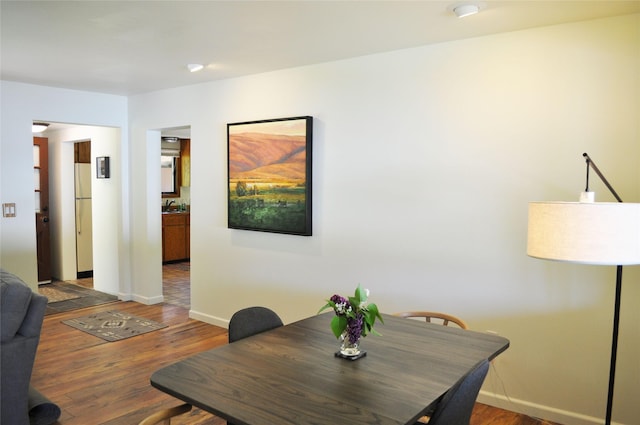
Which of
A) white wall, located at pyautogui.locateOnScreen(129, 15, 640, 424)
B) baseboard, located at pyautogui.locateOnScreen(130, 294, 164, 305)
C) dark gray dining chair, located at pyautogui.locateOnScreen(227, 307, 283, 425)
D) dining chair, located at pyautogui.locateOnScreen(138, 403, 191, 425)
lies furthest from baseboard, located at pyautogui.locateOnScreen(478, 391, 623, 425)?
baseboard, located at pyautogui.locateOnScreen(130, 294, 164, 305)

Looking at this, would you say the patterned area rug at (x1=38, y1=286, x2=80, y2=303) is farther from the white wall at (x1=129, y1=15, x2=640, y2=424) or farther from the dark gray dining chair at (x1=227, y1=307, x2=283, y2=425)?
the dark gray dining chair at (x1=227, y1=307, x2=283, y2=425)

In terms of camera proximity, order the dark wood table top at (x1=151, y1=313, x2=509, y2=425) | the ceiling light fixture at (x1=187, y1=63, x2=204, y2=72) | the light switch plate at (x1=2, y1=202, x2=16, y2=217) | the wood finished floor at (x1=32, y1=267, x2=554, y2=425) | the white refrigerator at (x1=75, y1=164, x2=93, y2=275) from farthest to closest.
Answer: the white refrigerator at (x1=75, y1=164, x2=93, y2=275) → the light switch plate at (x1=2, y1=202, x2=16, y2=217) → the ceiling light fixture at (x1=187, y1=63, x2=204, y2=72) → the wood finished floor at (x1=32, y1=267, x2=554, y2=425) → the dark wood table top at (x1=151, y1=313, x2=509, y2=425)

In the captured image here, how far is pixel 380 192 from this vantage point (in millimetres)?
3627

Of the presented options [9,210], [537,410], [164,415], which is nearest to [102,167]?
[9,210]

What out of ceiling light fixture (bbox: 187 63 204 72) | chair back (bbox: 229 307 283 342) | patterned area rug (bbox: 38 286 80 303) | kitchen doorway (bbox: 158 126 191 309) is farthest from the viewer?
kitchen doorway (bbox: 158 126 191 309)

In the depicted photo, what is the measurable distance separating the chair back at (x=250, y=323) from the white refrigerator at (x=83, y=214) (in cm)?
552

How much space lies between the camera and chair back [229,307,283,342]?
7.68ft

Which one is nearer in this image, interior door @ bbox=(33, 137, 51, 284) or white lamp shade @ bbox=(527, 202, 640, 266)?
white lamp shade @ bbox=(527, 202, 640, 266)

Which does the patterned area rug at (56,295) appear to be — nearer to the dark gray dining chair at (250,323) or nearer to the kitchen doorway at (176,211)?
the kitchen doorway at (176,211)

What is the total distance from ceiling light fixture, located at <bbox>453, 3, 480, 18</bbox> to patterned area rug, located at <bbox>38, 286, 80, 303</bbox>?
543cm

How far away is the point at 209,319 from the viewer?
4.96m

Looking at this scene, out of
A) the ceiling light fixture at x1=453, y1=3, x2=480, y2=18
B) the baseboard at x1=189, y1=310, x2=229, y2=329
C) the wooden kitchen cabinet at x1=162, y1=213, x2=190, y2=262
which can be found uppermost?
the ceiling light fixture at x1=453, y1=3, x2=480, y2=18

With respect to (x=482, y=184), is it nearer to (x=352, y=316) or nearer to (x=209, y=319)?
(x=352, y=316)

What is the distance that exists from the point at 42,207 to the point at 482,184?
6491 millimetres
